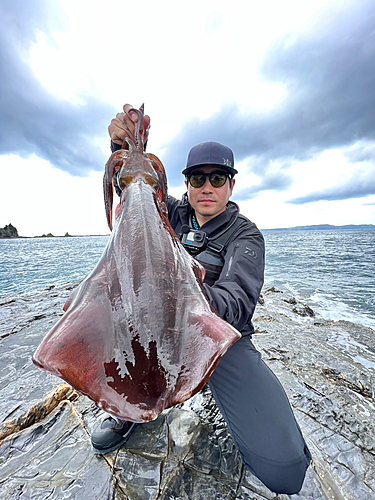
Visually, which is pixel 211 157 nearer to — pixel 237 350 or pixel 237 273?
pixel 237 273

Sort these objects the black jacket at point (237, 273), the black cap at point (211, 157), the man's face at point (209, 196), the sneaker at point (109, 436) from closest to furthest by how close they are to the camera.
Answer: the black jacket at point (237, 273) → the sneaker at point (109, 436) → the black cap at point (211, 157) → the man's face at point (209, 196)

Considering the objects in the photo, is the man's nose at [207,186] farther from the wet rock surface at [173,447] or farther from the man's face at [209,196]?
the wet rock surface at [173,447]

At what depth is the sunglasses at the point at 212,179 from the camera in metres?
3.33

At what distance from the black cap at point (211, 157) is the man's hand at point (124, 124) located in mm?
980

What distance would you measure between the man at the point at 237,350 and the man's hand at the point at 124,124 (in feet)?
0.03

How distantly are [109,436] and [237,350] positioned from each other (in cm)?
161

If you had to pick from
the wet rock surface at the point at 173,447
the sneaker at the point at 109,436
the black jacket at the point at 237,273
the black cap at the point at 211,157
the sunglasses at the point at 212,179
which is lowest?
the wet rock surface at the point at 173,447

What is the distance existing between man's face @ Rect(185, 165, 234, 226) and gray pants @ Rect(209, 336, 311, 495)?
191 cm

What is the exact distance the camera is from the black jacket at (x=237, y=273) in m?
1.95

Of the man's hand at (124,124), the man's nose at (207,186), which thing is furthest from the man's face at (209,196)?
the man's hand at (124,124)

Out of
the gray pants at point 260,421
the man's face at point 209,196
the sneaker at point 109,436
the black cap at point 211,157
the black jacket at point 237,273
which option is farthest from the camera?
the man's face at point 209,196

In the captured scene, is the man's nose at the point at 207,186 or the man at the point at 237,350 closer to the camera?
the man at the point at 237,350

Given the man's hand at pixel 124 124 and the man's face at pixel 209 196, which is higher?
the man's hand at pixel 124 124

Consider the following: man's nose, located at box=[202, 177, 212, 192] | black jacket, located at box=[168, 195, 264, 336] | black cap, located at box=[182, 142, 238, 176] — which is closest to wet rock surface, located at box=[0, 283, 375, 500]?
black jacket, located at box=[168, 195, 264, 336]
